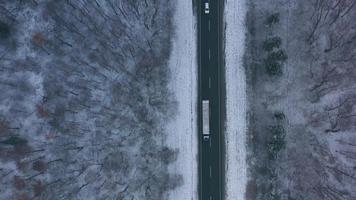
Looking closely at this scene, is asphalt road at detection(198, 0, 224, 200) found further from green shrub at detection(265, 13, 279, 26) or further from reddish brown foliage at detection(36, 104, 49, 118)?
reddish brown foliage at detection(36, 104, 49, 118)

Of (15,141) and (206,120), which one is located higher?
(206,120)

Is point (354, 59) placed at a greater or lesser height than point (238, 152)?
greater

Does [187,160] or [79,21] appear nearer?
[79,21]

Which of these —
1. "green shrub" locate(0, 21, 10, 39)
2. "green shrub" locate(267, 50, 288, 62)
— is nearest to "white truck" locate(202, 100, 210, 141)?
"green shrub" locate(267, 50, 288, 62)

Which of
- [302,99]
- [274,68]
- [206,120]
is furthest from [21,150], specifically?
[302,99]

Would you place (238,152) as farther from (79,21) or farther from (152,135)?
(79,21)

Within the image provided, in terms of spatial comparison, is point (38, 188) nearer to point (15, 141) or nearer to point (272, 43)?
point (15, 141)

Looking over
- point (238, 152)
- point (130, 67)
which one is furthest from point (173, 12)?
point (238, 152)

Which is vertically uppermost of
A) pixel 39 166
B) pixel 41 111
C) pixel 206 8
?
pixel 206 8
